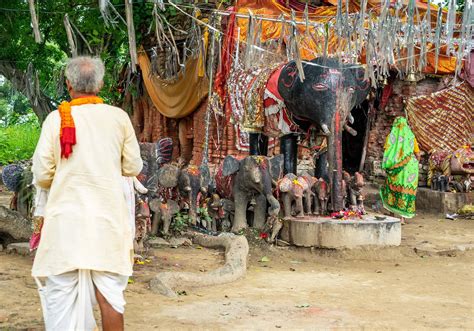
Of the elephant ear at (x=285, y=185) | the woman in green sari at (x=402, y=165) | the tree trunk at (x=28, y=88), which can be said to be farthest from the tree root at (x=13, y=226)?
the woman in green sari at (x=402, y=165)

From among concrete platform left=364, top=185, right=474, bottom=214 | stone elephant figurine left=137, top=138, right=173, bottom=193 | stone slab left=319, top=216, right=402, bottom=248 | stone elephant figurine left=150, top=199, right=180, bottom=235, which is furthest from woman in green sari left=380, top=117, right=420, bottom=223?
stone elephant figurine left=137, top=138, right=173, bottom=193

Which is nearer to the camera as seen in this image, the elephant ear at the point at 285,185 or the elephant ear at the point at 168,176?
the elephant ear at the point at 168,176

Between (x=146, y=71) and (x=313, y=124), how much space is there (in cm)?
630

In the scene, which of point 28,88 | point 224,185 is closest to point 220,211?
point 224,185

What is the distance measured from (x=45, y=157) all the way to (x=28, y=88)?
9.44 m

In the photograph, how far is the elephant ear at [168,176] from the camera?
8938 mm

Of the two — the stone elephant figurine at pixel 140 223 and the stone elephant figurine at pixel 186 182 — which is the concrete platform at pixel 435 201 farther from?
the stone elephant figurine at pixel 140 223

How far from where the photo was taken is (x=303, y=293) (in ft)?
21.3

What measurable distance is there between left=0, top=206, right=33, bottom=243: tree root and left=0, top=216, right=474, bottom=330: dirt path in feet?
0.96

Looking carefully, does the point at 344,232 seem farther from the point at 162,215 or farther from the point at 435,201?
the point at 435,201

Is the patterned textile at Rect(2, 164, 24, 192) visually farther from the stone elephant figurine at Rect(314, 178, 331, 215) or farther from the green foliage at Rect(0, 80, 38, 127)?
the green foliage at Rect(0, 80, 38, 127)

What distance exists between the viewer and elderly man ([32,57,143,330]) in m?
3.72

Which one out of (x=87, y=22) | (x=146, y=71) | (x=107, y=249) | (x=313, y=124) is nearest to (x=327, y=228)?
(x=313, y=124)

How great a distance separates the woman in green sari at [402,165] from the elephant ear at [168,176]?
3698 mm
